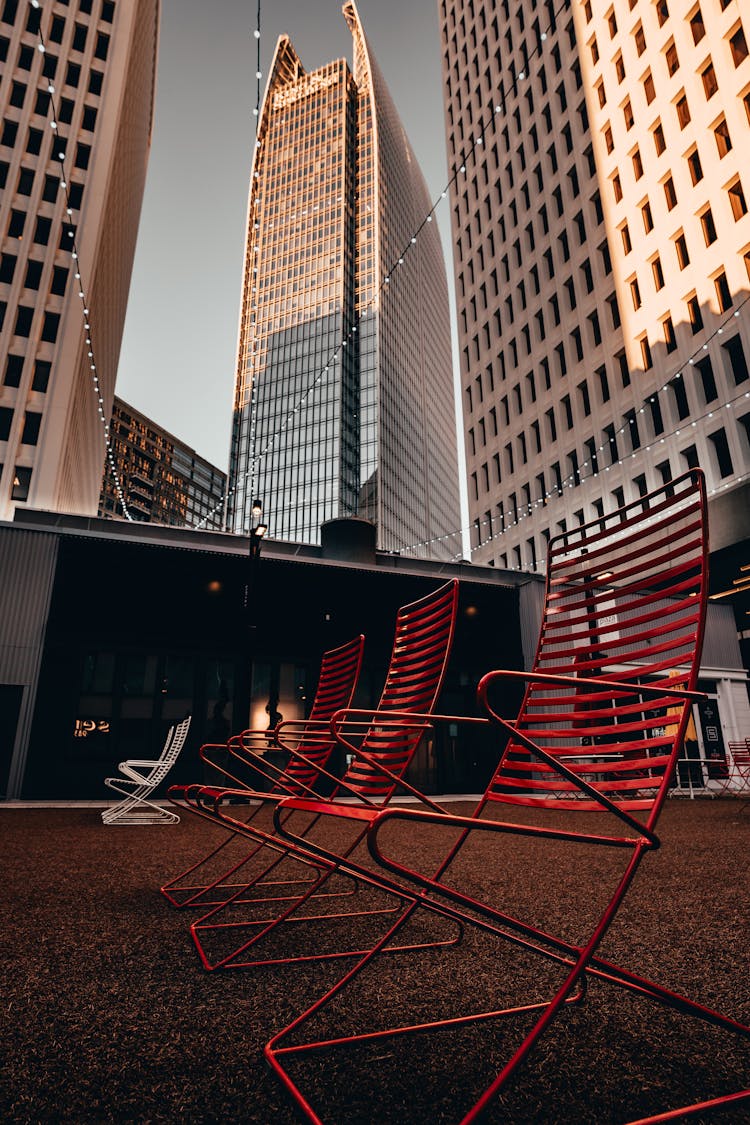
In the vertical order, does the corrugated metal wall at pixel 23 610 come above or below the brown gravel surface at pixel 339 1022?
above

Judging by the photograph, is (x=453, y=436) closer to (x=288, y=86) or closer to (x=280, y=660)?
(x=288, y=86)

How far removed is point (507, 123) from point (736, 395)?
24.4 meters

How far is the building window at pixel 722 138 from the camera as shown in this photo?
19469 millimetres

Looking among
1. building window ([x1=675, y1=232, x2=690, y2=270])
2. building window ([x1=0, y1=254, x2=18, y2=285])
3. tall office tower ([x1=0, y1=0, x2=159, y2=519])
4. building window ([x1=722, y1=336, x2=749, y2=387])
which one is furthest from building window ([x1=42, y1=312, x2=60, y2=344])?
building window ([x1=722, y1=336, x2=749, y2=387])

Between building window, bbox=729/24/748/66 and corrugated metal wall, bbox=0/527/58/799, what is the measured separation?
25389 mm

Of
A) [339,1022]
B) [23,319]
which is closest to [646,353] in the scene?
[339,1022]

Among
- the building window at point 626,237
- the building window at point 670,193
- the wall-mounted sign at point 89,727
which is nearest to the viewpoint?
the wall-mounted sign at point 89,727

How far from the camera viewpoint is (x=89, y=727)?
10109 mm

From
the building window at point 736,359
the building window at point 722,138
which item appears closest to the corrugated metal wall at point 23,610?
the building window at point 736,359

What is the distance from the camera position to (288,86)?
273 ft

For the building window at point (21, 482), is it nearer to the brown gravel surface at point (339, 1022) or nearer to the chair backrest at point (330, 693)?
the brown gravel surface at point (339, 1022)

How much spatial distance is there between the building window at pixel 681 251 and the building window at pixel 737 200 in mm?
1964

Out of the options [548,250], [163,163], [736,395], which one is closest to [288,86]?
[163,163]

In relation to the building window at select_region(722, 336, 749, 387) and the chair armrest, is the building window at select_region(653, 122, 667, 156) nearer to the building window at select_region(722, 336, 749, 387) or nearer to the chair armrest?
the building window at select_region(722, 336, 749, 387)
